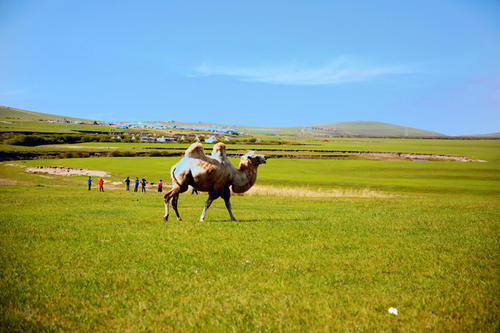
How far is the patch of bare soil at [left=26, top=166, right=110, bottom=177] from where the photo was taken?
58625 mm

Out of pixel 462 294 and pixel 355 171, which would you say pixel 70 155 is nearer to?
pixel 355 171

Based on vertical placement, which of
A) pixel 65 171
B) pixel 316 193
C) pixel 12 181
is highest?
pixel 316 193

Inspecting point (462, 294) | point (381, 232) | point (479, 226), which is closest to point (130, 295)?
point (462, 294)

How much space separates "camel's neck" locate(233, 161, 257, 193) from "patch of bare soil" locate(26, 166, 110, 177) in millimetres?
45315

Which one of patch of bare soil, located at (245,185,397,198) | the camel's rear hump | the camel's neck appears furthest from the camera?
patch of bare soil, located at (245,185,397,198)

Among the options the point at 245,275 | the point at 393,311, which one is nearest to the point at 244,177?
the point at 245,275

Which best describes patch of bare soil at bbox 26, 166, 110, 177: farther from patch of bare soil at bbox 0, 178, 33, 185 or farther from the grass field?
the grass field

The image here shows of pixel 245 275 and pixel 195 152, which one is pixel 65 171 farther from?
pixel 245 275

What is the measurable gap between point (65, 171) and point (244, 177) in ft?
177

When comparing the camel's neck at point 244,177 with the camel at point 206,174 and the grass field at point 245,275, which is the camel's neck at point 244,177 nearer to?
the camel at point 206,174

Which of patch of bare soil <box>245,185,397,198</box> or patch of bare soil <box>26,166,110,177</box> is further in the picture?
patch of bare soil <box>26,166,110,177</box>

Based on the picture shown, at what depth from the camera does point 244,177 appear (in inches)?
703

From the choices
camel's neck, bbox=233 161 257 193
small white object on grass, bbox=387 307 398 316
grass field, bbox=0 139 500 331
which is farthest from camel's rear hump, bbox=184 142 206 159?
small white object on grass, bbox=387 307 398 316

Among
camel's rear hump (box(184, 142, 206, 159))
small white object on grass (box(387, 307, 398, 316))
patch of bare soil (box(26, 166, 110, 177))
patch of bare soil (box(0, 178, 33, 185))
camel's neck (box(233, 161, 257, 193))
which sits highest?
camel's rear hump (box(184, 142, 206, 159))
